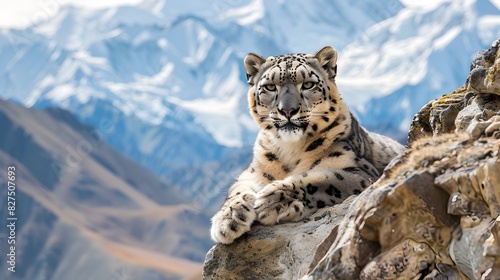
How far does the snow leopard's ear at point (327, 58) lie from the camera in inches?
441

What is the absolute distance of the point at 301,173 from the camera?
34.4 ft

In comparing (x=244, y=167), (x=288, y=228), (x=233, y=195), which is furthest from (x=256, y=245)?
(x=244, y=167)

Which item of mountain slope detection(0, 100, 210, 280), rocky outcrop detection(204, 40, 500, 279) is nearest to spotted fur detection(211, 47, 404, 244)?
rocky outcrop detection(204, 40, 500, 279)

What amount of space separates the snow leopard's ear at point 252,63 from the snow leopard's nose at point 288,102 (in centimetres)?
79

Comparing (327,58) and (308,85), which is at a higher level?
(327,58)

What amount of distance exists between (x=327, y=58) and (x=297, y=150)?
48.0 inches

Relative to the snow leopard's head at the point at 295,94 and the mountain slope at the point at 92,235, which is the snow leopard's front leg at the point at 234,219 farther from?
the mountain slope at the point at 92,235

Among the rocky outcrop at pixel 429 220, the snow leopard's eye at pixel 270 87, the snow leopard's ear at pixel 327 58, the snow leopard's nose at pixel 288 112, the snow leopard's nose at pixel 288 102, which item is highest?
the snow leopard's ear at pixel 327 58

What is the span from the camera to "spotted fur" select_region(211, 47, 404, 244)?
32.0 ft

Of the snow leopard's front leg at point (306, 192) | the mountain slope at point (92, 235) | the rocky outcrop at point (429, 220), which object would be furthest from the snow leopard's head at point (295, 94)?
the mountain slope at point (92, 235)

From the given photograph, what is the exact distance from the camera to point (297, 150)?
10961mm

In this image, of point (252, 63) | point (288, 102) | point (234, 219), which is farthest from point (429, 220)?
point (252, 63)

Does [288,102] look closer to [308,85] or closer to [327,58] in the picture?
[308,85]

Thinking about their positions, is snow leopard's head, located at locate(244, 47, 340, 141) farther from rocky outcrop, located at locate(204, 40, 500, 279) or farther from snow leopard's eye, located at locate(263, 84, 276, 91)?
rocky outcrop, located at locate(204, 40, 500, 279)
